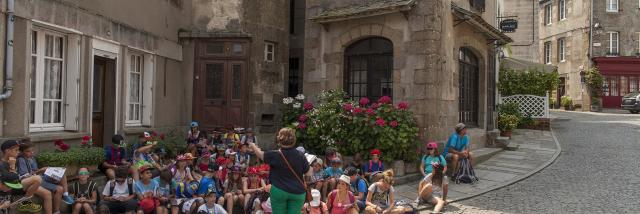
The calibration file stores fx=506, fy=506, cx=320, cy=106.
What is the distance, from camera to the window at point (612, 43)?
2894 centimetres

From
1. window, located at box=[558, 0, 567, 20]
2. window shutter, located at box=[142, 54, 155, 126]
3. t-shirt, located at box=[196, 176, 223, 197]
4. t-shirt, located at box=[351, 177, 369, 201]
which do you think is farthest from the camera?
window, located at box=[558, 0, 567, 20]

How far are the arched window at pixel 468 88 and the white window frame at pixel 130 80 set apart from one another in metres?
7.35

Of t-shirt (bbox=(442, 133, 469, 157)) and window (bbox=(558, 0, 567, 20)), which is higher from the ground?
window (bbox=(558, 0, 567, 20))

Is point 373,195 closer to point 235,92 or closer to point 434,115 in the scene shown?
point 434,115

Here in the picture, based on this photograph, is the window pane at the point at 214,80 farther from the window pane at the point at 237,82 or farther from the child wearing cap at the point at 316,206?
the child wearing cap at the point at 316,206

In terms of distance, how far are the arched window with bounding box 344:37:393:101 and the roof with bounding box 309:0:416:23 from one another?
764 millimetres

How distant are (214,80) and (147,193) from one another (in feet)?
17.5

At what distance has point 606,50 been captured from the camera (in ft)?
94.6

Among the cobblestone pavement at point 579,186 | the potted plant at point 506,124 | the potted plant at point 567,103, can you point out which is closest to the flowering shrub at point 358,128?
the cobblestone pavement at point 579,186

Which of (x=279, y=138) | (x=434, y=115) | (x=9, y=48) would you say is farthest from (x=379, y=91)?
(x=9, y=48)

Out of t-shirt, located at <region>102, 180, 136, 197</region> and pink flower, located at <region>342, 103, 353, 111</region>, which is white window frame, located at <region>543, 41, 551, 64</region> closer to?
pink flower, located at <region>342, 103, 353, 111</region>

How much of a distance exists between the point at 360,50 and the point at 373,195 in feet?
15.6

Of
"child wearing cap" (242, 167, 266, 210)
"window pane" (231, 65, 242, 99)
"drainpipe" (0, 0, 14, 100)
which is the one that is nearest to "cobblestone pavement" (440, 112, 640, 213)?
"child wearing cap" (242, 167, 266, 210)

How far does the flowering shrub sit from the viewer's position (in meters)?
9.70
